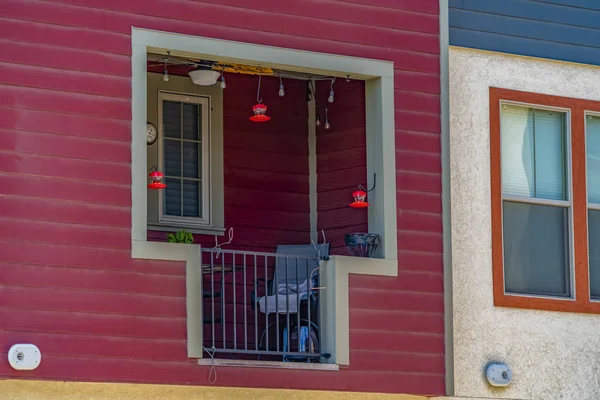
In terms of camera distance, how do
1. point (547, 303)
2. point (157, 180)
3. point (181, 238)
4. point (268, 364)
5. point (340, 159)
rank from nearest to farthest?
point (268, 364) → point (181, 238) → point (157, 180) → point (547, 303) → point (340, 159)

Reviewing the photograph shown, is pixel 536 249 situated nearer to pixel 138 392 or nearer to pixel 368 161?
pixel 368 161

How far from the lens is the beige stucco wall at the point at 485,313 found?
1215cm

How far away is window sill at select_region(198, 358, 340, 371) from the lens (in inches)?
432

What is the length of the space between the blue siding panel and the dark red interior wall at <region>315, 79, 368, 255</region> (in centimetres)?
104

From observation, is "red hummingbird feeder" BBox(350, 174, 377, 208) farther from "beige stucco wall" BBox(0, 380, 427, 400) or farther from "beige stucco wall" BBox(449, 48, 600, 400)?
"beige stucco wall" BBox(0, 380, 427, 400)

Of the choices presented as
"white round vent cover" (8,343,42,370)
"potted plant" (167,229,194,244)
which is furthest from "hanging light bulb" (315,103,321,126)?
"white round vent cover" (8,343,42,370)

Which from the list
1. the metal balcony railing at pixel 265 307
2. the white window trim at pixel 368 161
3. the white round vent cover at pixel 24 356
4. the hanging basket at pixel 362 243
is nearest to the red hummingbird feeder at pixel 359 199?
the white window trim at pixel 368 161

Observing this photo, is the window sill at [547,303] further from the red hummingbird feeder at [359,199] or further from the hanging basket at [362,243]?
the red hummingbird feeder at [359,199]

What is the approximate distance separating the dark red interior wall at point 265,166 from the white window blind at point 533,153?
1.84 m

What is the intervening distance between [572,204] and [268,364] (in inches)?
129

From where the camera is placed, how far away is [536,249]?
12688 mm

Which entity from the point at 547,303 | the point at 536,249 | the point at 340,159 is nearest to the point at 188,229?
the point at 340,159

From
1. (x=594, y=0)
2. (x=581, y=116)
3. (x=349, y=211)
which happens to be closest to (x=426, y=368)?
(x=349, y=211)

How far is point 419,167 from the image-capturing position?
1214 centimetres
